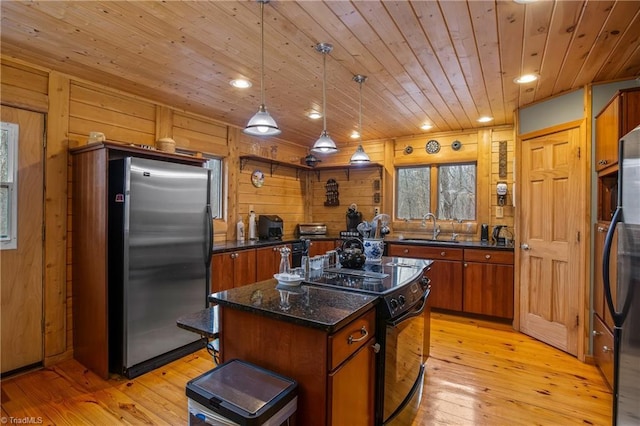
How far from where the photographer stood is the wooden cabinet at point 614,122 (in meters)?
2.33

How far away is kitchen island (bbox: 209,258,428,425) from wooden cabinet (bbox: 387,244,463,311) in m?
2.59

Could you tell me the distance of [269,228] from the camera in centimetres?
462

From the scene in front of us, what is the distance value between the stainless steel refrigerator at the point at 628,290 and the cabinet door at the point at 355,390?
128 cm

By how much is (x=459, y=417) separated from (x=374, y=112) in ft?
10.1

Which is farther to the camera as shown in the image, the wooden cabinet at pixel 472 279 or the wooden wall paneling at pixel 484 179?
the wooden wall paneling at pixel 484 179

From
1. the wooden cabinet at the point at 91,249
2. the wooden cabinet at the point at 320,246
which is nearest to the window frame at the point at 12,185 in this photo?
the wooden cabinet at the point at 91,249

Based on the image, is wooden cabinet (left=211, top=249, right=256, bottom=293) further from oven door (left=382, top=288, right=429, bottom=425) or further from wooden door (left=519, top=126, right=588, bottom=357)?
wooden door (left=519, top=126, right=588, bottom=357)

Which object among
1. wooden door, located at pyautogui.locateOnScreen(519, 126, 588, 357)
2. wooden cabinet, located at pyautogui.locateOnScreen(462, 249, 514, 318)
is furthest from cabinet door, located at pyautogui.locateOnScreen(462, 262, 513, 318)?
wooden door, located at pyautogui.locateOnScreen(519, 126, 588, 357)

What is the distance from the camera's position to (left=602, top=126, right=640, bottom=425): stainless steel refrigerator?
1.62 metres

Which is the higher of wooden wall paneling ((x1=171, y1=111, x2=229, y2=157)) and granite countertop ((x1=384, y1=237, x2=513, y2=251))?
wooden wall paneling ((x1=171, y1=111, x2=229, y2=157))

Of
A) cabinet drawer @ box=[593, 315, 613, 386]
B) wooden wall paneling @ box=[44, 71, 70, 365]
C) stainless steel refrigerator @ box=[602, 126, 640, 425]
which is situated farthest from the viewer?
wooden wall paneling @ box=[44, 71, 70, 365]

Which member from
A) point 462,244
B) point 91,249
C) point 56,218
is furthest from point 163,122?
point 462,244

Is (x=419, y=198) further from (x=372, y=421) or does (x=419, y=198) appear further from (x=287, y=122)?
(x=372, y=421)

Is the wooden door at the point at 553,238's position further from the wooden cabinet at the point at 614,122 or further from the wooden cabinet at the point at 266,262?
the wooden cabinet at the point at 266,262
